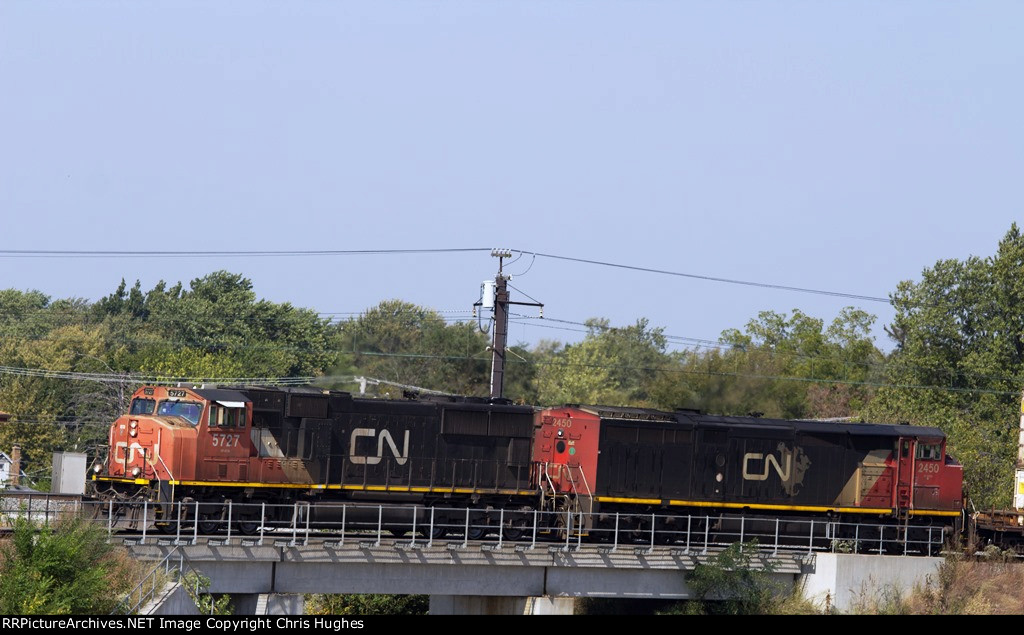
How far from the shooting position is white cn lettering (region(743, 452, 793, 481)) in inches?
1468

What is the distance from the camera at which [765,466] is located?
37406mm

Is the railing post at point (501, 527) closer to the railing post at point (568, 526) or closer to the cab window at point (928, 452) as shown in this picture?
the railing post at point (568, 526)

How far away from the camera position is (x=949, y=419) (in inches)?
2261

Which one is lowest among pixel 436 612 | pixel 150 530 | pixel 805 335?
pixel 436 612

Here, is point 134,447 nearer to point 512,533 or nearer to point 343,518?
point 343,518

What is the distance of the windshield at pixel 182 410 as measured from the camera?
1246 inches

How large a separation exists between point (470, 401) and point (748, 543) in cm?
877

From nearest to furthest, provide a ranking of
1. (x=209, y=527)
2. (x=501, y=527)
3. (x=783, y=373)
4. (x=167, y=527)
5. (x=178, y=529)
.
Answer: (x=178, y=529)
(x=167, y=527)
(x=209, y=527)
(x=501, y=527)
(x=783, y=373)

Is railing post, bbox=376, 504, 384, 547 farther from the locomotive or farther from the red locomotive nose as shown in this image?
the red locomotive nose

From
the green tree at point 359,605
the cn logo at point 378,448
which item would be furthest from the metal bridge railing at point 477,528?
the green tree at point 359,605

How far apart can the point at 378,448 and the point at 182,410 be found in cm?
540

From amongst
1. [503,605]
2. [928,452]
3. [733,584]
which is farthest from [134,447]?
[928,452]

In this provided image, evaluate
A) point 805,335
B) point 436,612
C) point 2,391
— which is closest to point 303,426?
point 436,612
